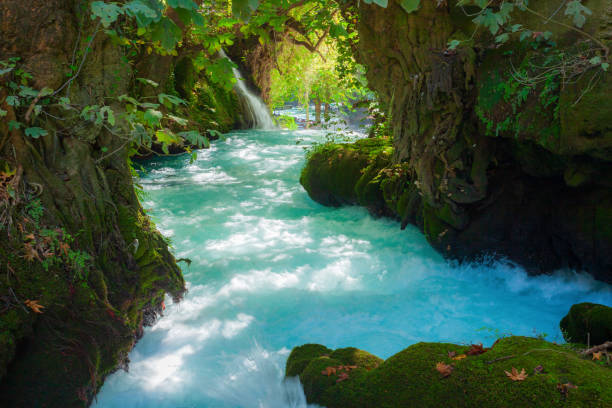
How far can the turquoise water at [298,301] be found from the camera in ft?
12.4

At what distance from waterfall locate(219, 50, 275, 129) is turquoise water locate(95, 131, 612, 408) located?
38.6 ft

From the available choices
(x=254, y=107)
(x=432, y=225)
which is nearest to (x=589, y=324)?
(x=432, y=225)

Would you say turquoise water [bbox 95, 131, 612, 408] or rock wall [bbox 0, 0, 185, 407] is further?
turquoise water [bbox 95, 131, 612, 408]

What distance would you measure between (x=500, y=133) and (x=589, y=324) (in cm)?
234

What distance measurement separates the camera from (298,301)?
529 centimetres

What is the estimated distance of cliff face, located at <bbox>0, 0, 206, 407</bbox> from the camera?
2.80 metres

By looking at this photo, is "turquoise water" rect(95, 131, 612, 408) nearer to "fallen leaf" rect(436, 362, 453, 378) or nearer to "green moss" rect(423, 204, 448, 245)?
"green moss" rect(423, 204, 448, 245)

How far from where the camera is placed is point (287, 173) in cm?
1195

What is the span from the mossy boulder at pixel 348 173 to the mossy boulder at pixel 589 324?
14.0 feet

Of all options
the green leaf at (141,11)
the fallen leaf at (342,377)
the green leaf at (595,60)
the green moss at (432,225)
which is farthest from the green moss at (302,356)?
the green leaf at (595,60)

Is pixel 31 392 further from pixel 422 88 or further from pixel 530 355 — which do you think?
pixel 422 88

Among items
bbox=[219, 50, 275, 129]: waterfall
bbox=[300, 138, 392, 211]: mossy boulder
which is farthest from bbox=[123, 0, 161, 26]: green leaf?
bbox=[219, 50, 275, 129]: waterfall

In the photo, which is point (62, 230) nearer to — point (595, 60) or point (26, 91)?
point (26, 91)

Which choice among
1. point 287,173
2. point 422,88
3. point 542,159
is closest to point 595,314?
point 542,159
